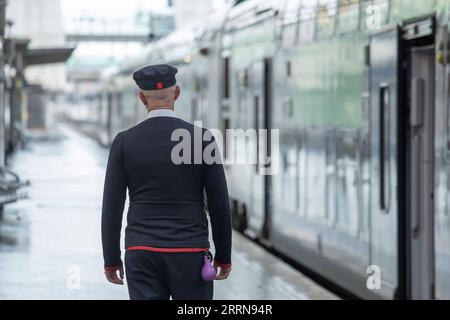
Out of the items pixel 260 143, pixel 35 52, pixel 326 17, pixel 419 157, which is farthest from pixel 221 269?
pixel 35 52

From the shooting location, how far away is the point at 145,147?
16.9 ft

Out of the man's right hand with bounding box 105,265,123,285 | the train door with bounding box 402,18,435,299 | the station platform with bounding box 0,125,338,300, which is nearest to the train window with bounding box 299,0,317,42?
the station platform with bounding box 0,125,338,300

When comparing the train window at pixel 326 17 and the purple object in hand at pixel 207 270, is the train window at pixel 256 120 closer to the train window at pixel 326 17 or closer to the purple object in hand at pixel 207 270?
the train window at pixel 326 17

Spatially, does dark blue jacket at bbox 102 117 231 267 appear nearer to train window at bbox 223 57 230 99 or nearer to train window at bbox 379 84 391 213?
train window at bbox 379 84 391 213

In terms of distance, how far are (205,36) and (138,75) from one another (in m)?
12.7

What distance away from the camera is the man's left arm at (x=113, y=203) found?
204 inches

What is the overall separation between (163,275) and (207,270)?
200 millimetres

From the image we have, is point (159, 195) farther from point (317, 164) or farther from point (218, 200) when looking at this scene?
point (317, 164)

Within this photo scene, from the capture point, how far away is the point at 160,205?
202 inches

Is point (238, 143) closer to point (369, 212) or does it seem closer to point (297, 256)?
point (297, 256)

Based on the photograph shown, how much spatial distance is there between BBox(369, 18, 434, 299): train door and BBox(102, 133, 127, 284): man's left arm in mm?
3300

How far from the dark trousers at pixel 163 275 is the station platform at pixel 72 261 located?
4.53m

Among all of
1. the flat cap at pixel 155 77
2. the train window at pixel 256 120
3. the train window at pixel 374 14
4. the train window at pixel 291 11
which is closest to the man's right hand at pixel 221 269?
the flat cap at pixel 155 77

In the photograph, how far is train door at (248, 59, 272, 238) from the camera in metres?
13.4
